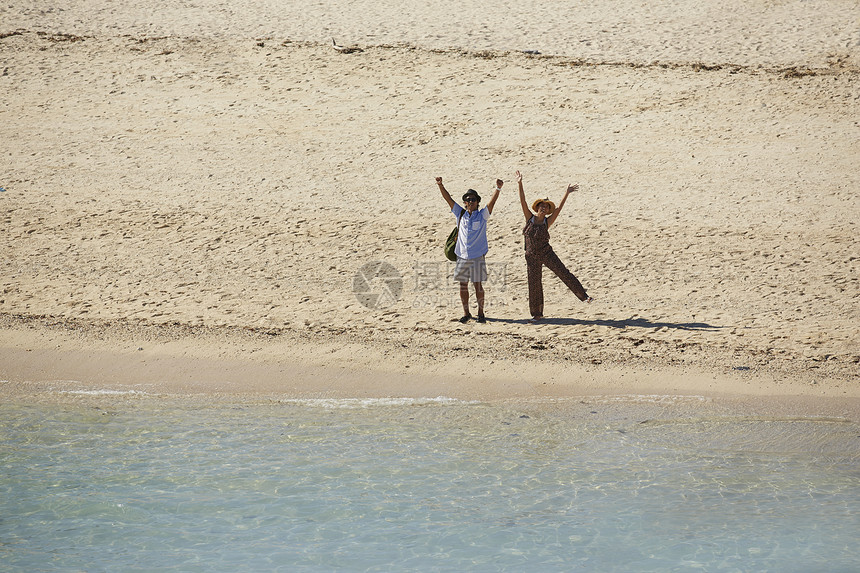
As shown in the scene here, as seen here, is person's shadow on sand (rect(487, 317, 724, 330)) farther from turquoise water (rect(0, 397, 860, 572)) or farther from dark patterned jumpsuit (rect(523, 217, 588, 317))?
turquoise water (rect(0, 397, 860, 572))

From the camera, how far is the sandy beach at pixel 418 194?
909 centimetres

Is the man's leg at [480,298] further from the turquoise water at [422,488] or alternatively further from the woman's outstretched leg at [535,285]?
the turquoise water at [422,488]

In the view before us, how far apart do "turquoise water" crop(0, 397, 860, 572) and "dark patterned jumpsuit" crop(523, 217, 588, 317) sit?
6.16ft

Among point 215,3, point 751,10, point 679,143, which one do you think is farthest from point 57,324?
point 751,10

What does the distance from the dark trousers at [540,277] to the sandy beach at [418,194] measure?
25 centimetres

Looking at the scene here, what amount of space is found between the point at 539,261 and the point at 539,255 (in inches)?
2.5

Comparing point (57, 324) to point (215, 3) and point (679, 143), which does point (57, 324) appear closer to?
point (679, 143)

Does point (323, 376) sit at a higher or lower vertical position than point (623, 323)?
lower

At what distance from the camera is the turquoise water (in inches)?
253

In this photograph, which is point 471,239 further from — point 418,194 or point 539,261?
point 418,194
